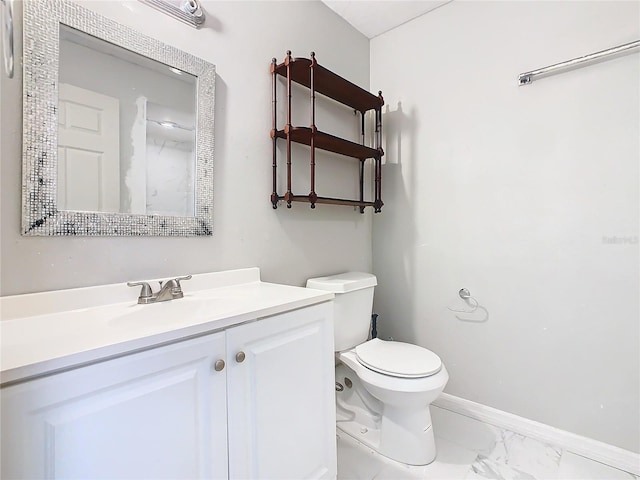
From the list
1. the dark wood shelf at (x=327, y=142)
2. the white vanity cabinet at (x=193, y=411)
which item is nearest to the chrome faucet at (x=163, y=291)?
the white vanity cabinet at (x=193, y=411)

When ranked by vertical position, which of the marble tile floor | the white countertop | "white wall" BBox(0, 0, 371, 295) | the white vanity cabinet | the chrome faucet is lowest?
the marble tile floor

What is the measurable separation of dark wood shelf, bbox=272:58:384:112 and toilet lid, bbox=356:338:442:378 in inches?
54.2

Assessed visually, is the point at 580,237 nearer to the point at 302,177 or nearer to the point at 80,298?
the point at 302,177

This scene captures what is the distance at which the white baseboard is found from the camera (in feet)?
4.48

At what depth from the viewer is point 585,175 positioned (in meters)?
1.43

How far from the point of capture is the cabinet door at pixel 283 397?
877 millimetres

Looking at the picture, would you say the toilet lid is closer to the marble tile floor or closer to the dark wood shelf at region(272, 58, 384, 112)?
the marble tile floor

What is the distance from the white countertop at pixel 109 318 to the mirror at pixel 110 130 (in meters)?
0.20

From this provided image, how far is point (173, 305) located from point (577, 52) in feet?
6.56

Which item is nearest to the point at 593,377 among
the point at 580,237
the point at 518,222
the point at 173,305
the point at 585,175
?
the point at 580,237

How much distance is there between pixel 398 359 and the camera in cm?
148

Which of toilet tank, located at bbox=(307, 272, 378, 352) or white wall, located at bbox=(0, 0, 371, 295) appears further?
toilet tank, located at bbox=(307, 272, 378, 352)

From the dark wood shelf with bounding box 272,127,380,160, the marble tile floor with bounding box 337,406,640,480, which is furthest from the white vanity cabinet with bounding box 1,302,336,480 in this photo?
the dark wood shelf with bounding box 272,127,380,160

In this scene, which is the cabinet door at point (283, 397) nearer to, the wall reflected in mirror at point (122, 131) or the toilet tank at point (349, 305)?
the toilet tank at point (349, 305)
